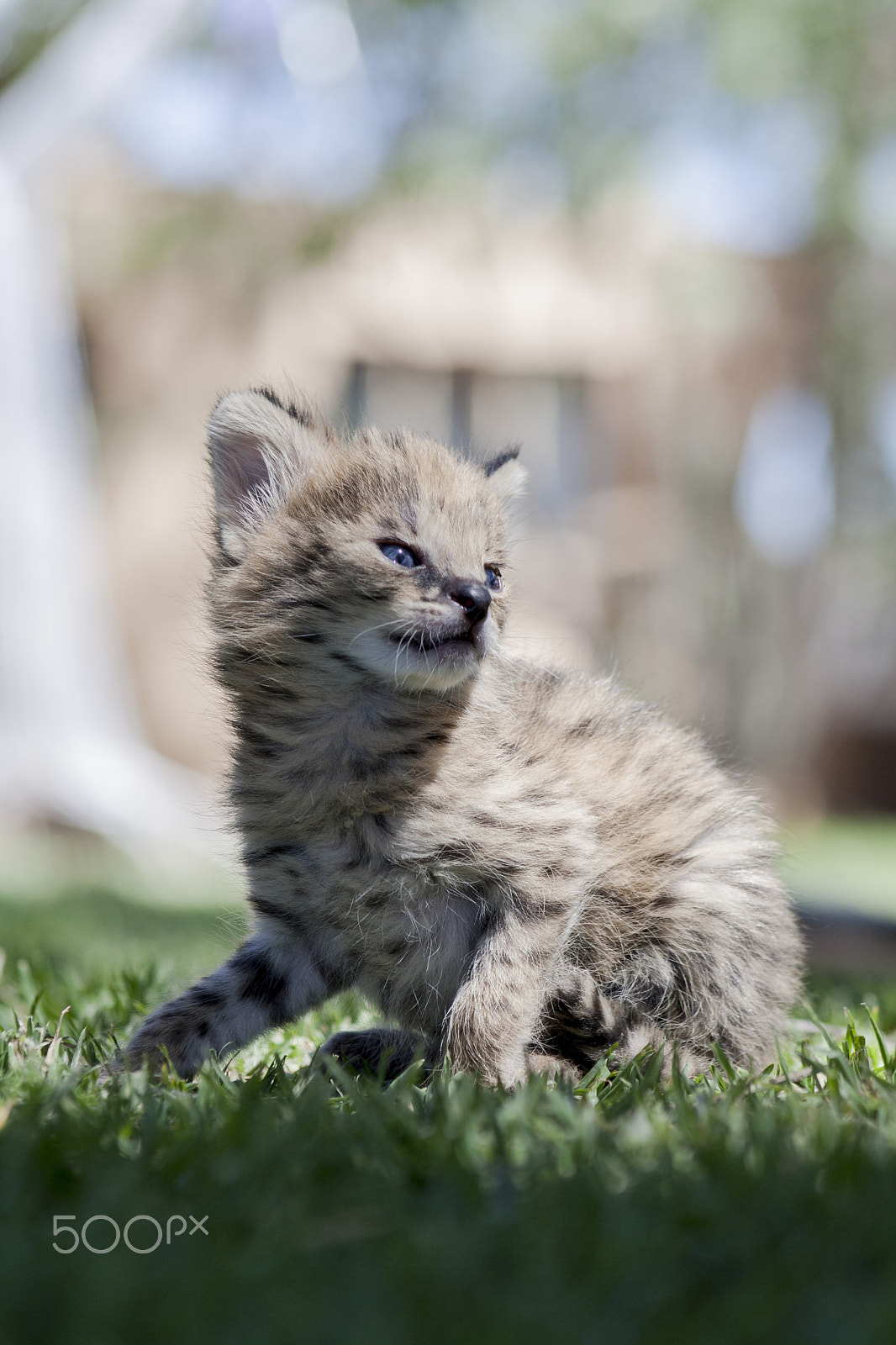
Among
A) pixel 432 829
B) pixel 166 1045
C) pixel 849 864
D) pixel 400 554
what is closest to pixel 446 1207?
pixel 432 829

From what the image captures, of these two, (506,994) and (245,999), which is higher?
(506,994)

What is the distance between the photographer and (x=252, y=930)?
3221 millimetres

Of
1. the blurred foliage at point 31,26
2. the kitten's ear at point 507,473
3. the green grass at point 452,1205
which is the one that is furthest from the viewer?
the blurred foliage at point 31,26

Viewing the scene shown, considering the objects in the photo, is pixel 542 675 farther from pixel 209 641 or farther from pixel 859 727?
pixel 859 727

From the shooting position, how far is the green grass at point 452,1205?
1.40 metres

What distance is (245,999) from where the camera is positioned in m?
3.04

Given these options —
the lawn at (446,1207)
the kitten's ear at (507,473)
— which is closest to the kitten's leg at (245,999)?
the lawn at (446,1207)

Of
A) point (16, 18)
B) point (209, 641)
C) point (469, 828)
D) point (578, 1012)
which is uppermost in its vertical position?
point (16, 18)

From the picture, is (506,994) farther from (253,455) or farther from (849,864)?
(849,864)

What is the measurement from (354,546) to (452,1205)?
1575 mm

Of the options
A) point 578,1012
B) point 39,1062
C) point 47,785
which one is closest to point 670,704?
point 578,1012

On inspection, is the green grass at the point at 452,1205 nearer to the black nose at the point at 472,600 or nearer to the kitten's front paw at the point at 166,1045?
the kitten's front paw at the point at 166,1045

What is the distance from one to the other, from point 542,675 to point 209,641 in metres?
0.91

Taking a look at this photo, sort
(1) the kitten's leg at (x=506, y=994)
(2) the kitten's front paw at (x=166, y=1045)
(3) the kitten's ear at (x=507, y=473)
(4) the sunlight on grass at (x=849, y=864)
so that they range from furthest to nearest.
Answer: (4) the sunlight on grass at (x=849, y=864) < (3) the kitten's ear at (x=507, y=473) < (2) the kitten's front paw at (x=166, y=1045) < (1) the kitten's leg at (x=506, y=994)
